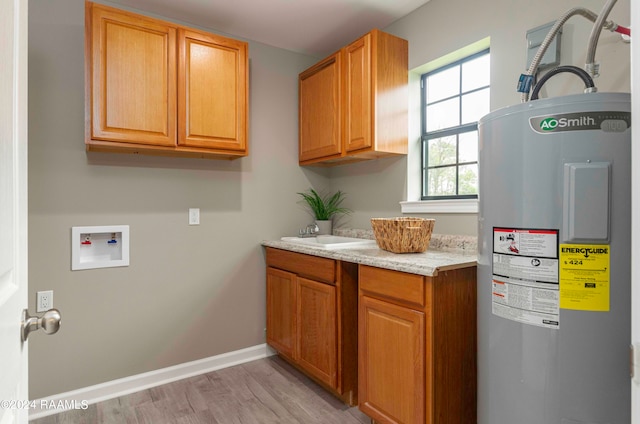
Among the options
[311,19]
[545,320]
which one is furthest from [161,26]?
[545,320]

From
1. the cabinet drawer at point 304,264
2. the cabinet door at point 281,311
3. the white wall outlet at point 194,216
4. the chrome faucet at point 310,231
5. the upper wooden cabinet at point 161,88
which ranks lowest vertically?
the cabinet door at point 281,311

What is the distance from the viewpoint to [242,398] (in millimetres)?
2336

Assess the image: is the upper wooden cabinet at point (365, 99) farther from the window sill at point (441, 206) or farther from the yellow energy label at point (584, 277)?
the yellow energy label at point (584, 277)

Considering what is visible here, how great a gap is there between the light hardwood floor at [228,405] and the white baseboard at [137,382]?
5cm

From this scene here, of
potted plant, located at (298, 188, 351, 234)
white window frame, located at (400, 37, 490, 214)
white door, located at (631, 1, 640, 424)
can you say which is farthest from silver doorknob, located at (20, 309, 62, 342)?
potted plant, located at (298, 188, 351, 234)

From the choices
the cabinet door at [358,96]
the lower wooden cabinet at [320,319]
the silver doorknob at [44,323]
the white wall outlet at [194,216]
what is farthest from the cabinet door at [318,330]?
the silver doorknob at [44,323]

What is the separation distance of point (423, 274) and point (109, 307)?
6.71ft

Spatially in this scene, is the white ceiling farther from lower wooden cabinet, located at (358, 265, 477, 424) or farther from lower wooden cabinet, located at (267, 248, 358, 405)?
lower wooden cabinet, located at (358, 265, 477, 424)

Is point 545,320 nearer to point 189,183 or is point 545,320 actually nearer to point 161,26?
point 189,183

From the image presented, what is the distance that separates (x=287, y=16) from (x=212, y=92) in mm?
770

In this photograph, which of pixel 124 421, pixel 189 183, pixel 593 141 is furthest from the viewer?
pixel 189 183

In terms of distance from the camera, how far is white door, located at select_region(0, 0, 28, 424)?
23.6 inches

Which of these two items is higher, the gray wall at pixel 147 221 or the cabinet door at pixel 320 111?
the cabinet door at pixel 320 111

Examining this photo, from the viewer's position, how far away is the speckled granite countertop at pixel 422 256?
164 cm
